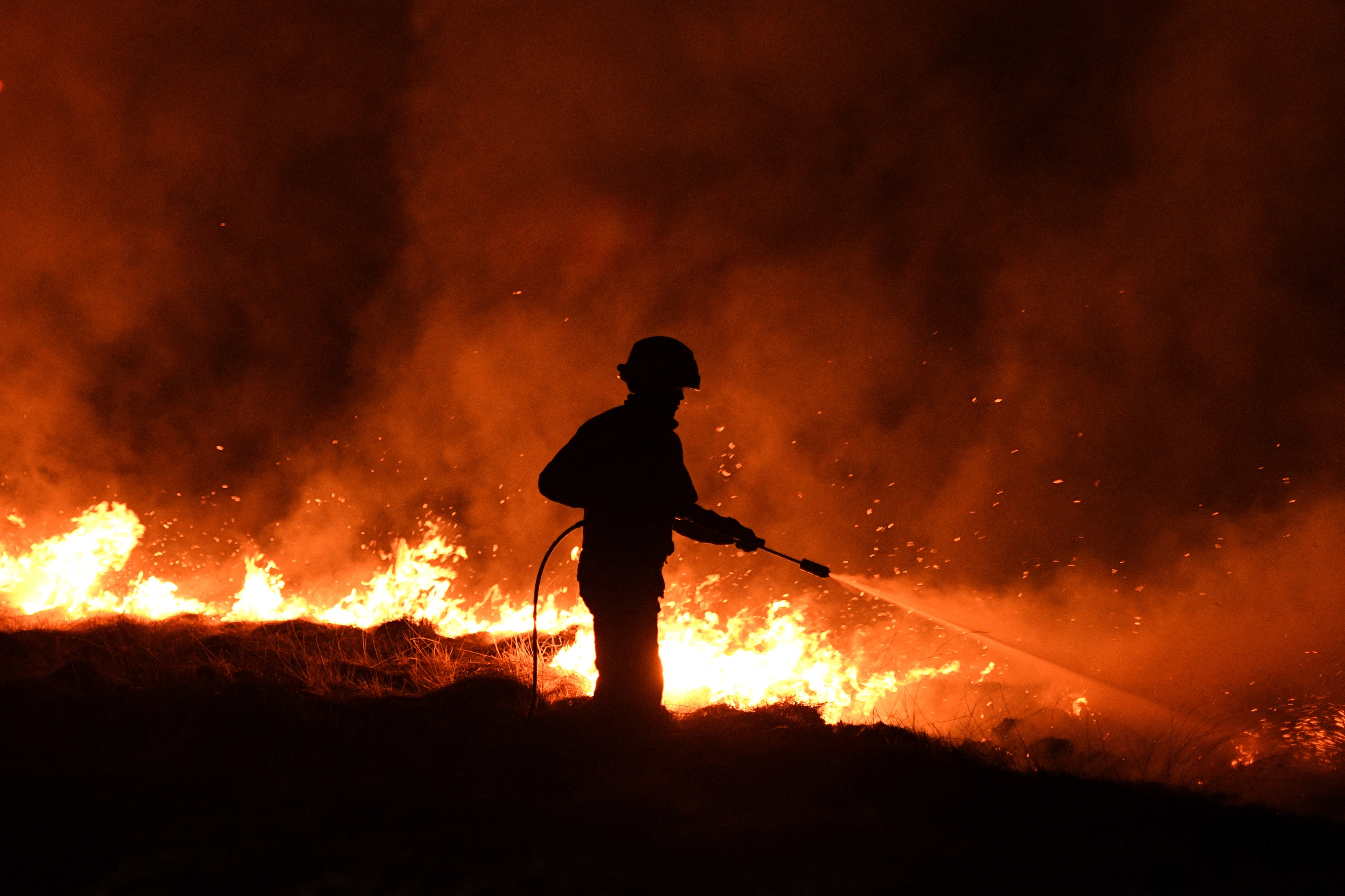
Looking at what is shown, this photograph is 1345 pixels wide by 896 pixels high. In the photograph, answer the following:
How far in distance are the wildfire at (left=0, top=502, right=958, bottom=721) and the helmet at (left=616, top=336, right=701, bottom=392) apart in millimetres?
2540

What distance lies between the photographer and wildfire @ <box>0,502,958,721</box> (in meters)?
7.02

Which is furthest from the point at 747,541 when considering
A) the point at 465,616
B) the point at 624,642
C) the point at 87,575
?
the point at 87,575

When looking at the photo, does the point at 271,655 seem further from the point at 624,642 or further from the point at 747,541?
the point at 747,541

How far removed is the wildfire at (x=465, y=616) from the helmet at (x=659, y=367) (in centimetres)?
254

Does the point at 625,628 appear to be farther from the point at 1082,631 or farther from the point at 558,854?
the point at 1082,631

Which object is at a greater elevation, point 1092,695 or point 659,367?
point 659,367

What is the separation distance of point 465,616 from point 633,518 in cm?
534

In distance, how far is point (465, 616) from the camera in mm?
9469

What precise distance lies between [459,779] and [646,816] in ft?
3.53

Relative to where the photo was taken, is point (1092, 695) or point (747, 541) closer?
point (747, 541)

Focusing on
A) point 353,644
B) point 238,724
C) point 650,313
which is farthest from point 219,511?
point 238,724

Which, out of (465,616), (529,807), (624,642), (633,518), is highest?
(465,616)

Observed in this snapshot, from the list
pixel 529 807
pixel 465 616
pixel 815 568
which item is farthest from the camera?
pixel 465 616

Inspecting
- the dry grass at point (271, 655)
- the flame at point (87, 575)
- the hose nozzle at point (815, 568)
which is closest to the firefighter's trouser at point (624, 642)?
the hose nozzle at point (815, 568)
